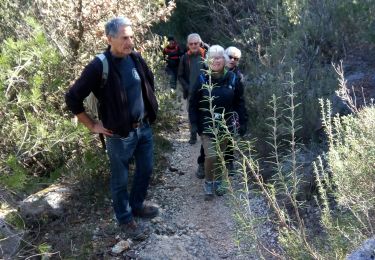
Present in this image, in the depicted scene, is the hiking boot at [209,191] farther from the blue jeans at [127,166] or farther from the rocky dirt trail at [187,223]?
the blue jeans at [127,166]

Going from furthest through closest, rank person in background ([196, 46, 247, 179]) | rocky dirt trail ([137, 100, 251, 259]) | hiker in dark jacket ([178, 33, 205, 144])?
hiker in dark jacket ([178, 33, 205, 144]) < person in background ([196, 46, 247, 179]) < rocky dirt trail ([137, 100, 251, 259])

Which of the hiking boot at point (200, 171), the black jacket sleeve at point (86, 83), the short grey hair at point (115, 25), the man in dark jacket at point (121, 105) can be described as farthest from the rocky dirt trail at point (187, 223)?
the short grey hair at point (115, 25)

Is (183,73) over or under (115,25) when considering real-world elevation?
over

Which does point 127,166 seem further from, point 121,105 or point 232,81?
point 232,81

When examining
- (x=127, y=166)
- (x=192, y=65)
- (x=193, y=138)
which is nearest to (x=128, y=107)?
(x=127, y=166)

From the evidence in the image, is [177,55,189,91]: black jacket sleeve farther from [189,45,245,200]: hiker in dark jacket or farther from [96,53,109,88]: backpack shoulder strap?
[96,53,109,88]: backpack shoulder strap

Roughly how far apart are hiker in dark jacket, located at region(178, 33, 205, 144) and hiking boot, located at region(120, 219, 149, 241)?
2103 mm

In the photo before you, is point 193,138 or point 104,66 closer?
point 104,66

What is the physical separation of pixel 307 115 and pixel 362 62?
2434mm

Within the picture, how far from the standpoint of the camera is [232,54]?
5316 millimetres

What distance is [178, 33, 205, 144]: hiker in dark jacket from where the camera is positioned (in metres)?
6.15

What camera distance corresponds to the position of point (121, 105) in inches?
146

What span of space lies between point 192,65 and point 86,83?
2.85m

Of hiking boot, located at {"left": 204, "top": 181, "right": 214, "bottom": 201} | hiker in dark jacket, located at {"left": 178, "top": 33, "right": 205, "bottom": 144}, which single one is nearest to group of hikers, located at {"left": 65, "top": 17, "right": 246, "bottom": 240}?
hiking boot, located at {"left": 204, "top": 181, "right": 214, "bottom": 201}
